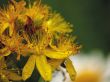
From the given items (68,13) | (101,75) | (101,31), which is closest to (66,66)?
(101,75)

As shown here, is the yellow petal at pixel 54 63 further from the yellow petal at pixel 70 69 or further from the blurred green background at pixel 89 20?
the blurred green background at pixel 89 20

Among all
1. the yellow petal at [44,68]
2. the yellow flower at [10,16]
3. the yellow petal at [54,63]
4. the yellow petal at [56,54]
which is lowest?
the yellow petal at [44,68]

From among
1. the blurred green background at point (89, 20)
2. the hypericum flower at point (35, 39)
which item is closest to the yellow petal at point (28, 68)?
the hypericum flower at point (35, 39)

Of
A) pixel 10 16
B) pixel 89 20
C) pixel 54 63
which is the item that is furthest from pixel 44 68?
pixel 89 20

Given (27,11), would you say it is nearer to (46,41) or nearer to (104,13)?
(46,41)

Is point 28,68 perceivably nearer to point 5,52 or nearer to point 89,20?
point 5,52

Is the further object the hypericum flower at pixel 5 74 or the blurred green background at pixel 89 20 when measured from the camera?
the blurred green background at pixel 89 20
